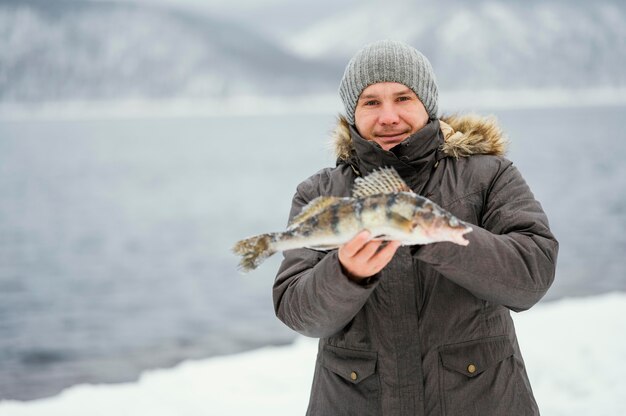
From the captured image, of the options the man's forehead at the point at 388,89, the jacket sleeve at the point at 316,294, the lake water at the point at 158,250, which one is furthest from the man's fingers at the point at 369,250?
the lake water at the point at 158,250

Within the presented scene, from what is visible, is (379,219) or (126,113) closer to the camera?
(379,219)

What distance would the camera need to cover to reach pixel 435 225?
2141mm

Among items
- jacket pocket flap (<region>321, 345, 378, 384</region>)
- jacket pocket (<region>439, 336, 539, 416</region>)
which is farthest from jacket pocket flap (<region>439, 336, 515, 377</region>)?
jacket pocket flap (<region>321, 345, 378, 384</region>)

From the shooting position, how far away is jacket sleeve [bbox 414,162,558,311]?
7.70 feet

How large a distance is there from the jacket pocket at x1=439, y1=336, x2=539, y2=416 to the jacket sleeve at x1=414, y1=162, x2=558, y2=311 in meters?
0.22

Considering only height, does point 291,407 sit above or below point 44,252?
below

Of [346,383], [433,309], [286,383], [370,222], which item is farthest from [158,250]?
[370,222]

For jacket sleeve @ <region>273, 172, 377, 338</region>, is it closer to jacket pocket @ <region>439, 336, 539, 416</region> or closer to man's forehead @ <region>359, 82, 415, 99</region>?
jacket pocket @ <region>439, 336, 539, 416</region>

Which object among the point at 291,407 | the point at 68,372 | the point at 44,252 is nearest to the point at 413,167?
the point at 291,407

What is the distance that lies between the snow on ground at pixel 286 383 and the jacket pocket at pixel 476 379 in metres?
3.06

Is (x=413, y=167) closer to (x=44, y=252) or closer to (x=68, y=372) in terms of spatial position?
(x=68, y=372)

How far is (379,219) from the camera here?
2.19 m

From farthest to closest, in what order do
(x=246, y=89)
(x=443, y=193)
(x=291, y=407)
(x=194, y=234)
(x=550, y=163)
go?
1. (x=246, y=89)
2. (x=550, y=163)
3. (x=194, y=234)
4. (x=291, y=407)
5. (x=443, y=193)

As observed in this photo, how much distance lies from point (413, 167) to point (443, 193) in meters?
0.17
